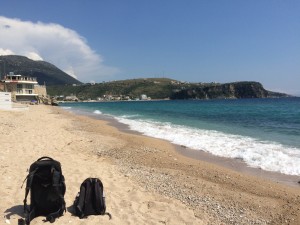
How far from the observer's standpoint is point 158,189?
7.76 meters

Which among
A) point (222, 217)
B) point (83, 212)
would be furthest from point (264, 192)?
point (83, 212)

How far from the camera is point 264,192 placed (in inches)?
324

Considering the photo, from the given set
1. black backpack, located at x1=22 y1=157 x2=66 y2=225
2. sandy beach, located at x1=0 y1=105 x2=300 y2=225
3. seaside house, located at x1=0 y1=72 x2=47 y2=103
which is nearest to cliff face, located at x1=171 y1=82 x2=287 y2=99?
seaside house, located at x1=0 y1=72 x2=47 y2=103

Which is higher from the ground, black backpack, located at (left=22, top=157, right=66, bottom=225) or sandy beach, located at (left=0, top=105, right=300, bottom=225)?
black backpack, located at (left=22, top=157, right=66, bottom=225)

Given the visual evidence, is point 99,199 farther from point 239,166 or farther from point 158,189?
point 239,166

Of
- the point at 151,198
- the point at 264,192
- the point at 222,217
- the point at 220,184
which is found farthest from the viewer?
the point at 220,184

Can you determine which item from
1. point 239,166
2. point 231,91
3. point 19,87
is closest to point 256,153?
point 239,166

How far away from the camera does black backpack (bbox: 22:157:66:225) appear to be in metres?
5.55

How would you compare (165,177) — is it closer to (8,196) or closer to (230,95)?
(8,196)

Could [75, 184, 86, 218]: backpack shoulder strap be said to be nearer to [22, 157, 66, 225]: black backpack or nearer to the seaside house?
[22, 157, 66, 225]: black backpack

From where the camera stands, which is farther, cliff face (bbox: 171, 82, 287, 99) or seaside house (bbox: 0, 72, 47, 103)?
cliff face (bbox: 171, 82, 287, 99)

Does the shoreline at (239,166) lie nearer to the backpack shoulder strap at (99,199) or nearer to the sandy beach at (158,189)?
the sandy beach at (158,189)

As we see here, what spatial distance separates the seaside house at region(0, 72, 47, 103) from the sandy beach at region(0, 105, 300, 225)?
187 ft

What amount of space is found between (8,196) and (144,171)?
13.9ft
